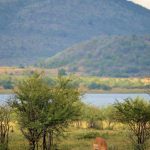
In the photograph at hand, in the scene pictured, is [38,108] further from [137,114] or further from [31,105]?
[137,114]

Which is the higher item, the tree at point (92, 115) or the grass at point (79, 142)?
the tree at point (92, 115)

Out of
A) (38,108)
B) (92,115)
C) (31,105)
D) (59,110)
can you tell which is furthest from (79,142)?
(92,115)

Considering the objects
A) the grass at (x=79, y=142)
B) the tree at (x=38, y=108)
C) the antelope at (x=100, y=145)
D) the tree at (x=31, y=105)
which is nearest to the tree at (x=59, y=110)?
the tree at (x=38, y=108)

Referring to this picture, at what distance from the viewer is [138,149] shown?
71.4 metres

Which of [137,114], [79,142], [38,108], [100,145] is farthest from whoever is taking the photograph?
[79,142]

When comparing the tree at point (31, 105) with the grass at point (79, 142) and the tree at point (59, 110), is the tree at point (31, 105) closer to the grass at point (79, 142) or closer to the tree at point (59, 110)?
the tree at point (59, 110)

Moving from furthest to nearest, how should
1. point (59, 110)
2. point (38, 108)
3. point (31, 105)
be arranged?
point (38, 108)
point (31, 105)
point (59, 110)

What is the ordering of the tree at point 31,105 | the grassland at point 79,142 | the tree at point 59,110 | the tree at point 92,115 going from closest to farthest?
1. the tree at point 59,110
2. the tree at point 31,105
3. the grassland at point 79,142
4. the tree at point 92,115

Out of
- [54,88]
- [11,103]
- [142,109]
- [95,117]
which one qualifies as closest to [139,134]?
[142,109]

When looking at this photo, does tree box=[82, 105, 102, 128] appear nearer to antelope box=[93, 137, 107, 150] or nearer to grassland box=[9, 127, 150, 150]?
grassland box=[9, 127, 150, 150]

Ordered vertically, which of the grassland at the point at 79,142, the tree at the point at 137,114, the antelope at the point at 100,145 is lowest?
the grassland at the point at 79,142

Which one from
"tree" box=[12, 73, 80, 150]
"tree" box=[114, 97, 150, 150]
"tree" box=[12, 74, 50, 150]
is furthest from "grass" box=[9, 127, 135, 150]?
"tree" box=[12, 74, 50, 150]

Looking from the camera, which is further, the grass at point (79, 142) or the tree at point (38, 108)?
the grass at point (79, 142)

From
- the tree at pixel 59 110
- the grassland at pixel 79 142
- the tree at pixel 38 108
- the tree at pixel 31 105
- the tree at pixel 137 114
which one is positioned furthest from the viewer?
the grassland at pixel 79 142
